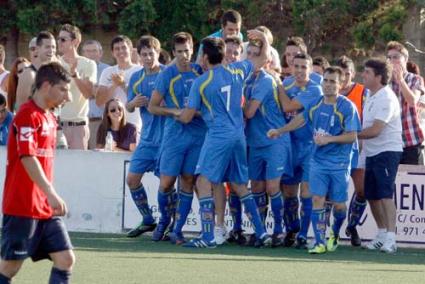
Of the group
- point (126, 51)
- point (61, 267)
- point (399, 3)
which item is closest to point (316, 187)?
point (126, 51)

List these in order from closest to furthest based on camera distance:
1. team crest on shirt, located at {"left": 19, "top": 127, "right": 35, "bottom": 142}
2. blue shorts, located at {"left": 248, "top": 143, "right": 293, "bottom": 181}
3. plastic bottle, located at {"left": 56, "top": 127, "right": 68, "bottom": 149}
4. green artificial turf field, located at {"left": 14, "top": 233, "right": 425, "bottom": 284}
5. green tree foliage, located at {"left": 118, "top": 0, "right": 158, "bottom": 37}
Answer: team crest on shirt, located at {"left": 19, "top": 127, "right": 35, "bottom": 142}, green artificial turf field, located at {"left": 14, "top": 233, "right": 425, "bottom": 284}, blue shorts, located at {"left": 248, "top": 143, "right": 293, "bottom": 181}, plastic bottle, located at {"left": 56, "top": 127, "right": 68, "bottom": 149}, green tree foliage, located at {"left": 118, "top": 0, "right": 158, "bottom": 37}

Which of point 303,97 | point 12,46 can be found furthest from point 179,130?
point 12,46

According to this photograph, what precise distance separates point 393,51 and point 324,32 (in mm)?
12746

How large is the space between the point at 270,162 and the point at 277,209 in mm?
552

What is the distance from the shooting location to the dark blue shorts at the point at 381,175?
1345cm

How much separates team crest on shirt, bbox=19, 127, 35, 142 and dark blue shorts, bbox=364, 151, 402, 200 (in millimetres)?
5648

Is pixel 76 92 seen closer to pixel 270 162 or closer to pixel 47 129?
pixel 270 162

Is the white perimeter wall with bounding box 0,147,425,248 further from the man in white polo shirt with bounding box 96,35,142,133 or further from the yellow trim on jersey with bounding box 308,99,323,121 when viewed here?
the yellow trim on jersey with bounding box 308,99,323,121

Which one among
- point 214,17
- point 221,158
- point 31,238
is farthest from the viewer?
point 214,17

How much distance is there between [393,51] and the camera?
14.4m

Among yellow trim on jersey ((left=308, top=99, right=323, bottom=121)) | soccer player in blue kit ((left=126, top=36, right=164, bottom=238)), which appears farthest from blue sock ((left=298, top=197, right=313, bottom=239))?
soccer player in blue kit ((left=126, top=36, right=164, bottom=238))

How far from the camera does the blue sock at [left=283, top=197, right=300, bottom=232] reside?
1389 centimetres

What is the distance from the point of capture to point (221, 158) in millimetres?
13016

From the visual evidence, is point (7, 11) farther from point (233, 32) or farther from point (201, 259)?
point (201, 259)
